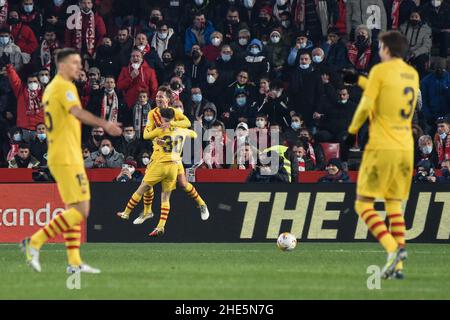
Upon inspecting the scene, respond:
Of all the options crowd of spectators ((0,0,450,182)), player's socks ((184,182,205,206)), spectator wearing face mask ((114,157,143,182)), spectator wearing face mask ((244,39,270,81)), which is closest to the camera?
player's socks ((184,182,205,206))

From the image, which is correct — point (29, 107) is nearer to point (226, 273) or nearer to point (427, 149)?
point (427, 149)

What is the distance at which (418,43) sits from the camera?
24.6 m

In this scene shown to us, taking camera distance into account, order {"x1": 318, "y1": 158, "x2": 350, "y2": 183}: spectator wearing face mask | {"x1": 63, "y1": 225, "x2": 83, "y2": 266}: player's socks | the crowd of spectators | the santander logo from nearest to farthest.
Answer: {"x1": 63, "y1": 225, "x2": 83, "y2": 266}: player's socks → the santander logo → {"x1": 318, "y1": 158, "x2": 350, "y2": 183}: spectator wearing face mask → the crowd of spectators

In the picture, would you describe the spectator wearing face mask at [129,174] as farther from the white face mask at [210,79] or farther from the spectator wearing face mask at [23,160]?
the white face mask at [210,79]

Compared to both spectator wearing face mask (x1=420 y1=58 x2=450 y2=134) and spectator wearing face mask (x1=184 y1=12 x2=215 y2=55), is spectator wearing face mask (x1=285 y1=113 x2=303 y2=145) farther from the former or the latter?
spectator wearing face mask (x1=184 y1=12 x2=215 y2=55)

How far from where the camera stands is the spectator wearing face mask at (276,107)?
23.8 metres

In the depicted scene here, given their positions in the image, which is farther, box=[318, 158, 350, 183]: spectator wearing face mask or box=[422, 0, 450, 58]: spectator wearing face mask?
box=[422, 0, 450, 58]: spectator wearing face mask

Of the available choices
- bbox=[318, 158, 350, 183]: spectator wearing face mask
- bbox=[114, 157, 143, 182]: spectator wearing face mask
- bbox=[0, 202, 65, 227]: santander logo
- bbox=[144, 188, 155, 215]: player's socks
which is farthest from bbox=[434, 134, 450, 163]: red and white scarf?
bbox=[0, 202, 65, 227]: santander logo

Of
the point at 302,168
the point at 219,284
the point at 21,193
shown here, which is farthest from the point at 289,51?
the point at 219,284

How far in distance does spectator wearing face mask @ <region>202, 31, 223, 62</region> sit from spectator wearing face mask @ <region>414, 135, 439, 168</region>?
15.2ft

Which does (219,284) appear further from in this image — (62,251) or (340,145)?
(340,145)

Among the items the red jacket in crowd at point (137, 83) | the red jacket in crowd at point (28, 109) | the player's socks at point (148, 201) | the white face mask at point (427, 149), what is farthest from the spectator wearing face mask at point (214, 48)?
the player's socks at point (148, 201)

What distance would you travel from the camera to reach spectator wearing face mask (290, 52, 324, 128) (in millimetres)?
23891

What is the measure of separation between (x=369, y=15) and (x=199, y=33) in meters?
3.41
